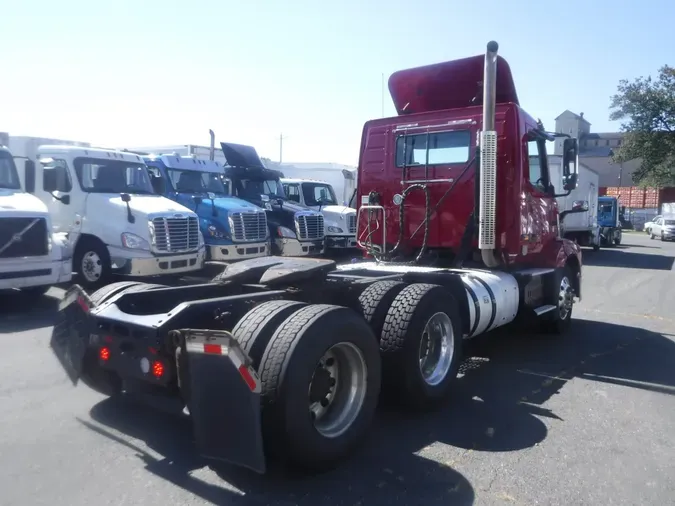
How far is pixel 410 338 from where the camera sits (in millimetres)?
4586

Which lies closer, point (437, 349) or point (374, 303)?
point (374, 303)

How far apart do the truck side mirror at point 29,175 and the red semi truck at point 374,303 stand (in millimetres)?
6588

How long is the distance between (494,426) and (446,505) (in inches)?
53.9

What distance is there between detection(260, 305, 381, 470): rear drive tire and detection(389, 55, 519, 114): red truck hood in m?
4.42

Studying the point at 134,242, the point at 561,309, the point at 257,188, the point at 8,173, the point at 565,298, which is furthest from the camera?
the point at 257,188

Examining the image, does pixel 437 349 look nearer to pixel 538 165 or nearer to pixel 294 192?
pixel 538 165

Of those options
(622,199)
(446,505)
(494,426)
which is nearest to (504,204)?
(494,426)

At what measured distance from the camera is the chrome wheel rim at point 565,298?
787cm

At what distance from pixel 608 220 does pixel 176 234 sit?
1035 inches

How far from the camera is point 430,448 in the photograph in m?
4.09

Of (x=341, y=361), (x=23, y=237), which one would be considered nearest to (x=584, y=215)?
(x=23, y=237)

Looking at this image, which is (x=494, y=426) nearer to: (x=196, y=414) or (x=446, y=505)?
(x=446, y=505)

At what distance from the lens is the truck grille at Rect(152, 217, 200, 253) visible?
36.0 ft

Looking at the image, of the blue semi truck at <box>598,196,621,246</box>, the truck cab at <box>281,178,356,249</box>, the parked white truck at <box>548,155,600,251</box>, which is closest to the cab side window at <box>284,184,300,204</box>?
the truck cab at <box>281,178,356,249</box>
